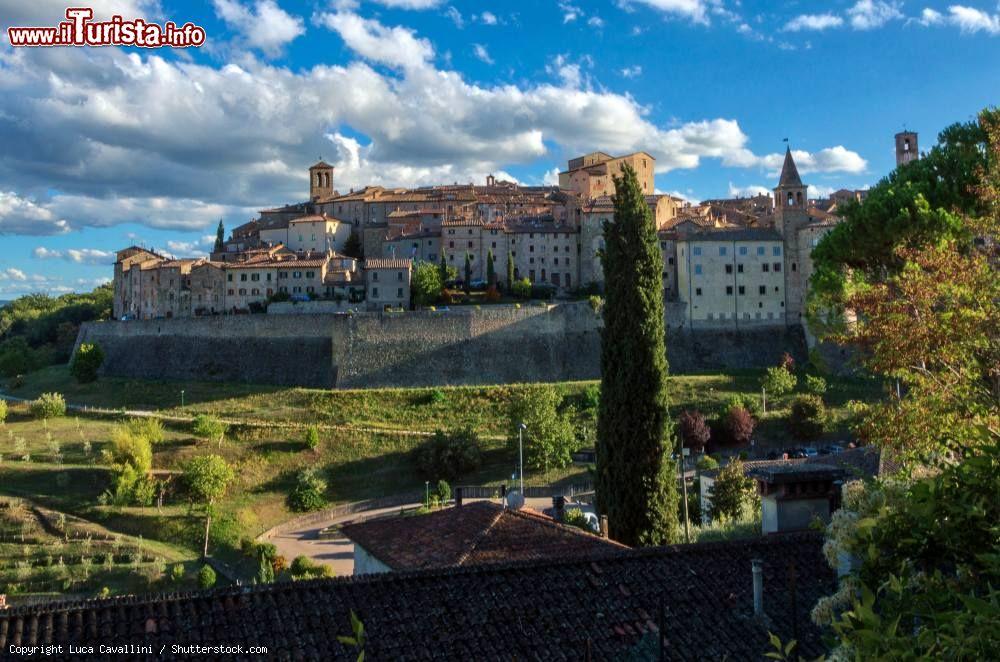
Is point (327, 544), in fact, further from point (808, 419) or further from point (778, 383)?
point (778, 383)

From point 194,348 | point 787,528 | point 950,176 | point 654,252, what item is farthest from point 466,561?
point 194,348

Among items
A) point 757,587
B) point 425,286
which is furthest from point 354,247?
point 757,587

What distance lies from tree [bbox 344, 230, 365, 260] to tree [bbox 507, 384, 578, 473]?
41.6 m

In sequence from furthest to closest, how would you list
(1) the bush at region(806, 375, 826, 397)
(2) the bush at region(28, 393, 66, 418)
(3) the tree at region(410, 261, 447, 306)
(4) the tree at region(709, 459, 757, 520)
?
1. (3) the tree at region(410, 261, 447, 306)
2. (1) the bush at region(806, 375, 826, 397)
3. (2) the bush at region(28, 393, 66, 418)
4. (4) the tree at region(709, 459, 757, 520)

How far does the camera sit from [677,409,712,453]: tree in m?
42.2

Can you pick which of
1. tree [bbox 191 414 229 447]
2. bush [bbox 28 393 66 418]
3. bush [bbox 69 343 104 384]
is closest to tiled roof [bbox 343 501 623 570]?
tree [bbox 191 414 229 447]

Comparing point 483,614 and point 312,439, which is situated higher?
point 483,614

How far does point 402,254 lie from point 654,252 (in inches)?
2228

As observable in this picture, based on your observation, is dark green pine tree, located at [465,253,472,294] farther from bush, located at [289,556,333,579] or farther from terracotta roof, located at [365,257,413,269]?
bush, located at [289,556,333,579]

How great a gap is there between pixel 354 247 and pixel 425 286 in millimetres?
20648

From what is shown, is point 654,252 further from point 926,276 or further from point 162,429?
point 162,429

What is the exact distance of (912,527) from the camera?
573 cm

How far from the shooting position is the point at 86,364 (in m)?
61.8

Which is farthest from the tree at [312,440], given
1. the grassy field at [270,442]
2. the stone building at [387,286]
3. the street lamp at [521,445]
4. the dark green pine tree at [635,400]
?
the dark green pine tree at [635,400]
